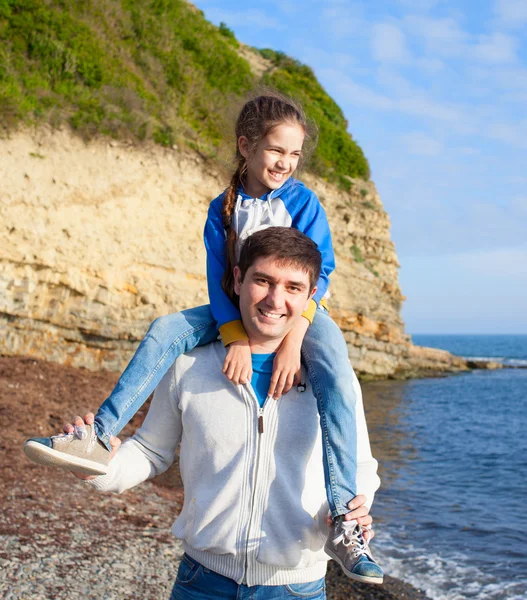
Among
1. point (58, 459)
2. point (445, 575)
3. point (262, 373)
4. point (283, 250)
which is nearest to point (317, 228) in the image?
Answer: point (283, 250)

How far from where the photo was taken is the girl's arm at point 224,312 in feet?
8.32

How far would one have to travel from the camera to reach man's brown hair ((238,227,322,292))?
2.51 m

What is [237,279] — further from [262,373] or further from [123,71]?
[123,71]

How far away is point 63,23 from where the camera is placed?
18.4 meters

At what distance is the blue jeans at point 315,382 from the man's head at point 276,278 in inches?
8.7

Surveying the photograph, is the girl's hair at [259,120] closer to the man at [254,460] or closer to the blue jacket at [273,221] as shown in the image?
the blue jacket at [273,221]

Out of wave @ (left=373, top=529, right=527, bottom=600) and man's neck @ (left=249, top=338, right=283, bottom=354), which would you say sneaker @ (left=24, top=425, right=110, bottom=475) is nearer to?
man's neck @ (left=249, top=338, right=283, bottom=354)

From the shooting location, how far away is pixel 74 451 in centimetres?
234

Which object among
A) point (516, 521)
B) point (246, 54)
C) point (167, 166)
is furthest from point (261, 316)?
point (246, 54)

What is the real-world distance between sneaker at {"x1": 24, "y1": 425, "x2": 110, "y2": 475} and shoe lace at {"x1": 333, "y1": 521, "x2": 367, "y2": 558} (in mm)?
954

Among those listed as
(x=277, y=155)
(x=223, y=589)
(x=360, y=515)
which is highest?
(x=277, y=155)

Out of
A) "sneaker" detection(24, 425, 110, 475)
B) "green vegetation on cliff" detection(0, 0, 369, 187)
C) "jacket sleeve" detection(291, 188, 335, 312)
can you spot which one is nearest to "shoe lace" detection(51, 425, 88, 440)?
"sneaker" detection(24, 425, 110, 475)

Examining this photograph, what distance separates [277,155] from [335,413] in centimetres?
141

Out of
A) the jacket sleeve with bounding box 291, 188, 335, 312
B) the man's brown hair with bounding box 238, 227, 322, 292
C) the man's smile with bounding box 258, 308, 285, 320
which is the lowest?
the man's smile with bounding box 258, 308, 285, 320
